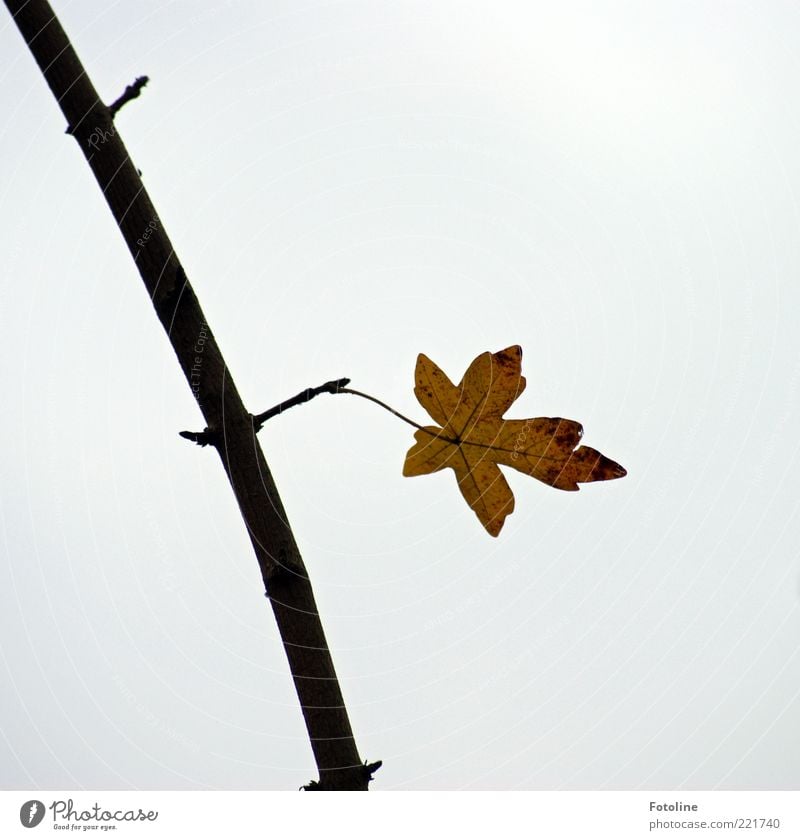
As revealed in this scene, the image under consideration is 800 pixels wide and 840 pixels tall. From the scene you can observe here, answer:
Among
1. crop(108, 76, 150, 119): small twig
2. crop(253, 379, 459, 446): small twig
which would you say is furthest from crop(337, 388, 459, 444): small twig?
crop(108, 76, 150, 119): small twig

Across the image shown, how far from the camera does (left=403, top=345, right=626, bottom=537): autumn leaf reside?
1.23 feet

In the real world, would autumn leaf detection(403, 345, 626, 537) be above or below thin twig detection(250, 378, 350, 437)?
above

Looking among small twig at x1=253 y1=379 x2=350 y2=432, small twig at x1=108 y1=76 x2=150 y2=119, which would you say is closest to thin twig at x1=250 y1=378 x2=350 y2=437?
small twig at x1=253 y1=379 x2=350 y2=432

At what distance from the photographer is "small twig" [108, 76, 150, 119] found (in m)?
0.35

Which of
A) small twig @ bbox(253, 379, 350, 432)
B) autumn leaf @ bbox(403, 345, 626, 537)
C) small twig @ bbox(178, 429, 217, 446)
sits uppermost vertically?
autumn leaf @ bbox(403, 345, 626, 537)

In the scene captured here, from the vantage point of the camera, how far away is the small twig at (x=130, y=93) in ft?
1.14

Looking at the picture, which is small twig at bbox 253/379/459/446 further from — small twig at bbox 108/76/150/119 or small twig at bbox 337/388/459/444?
small twig at bbox 108/76/150/119

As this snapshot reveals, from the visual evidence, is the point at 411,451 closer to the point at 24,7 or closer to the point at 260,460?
the point at 260,460

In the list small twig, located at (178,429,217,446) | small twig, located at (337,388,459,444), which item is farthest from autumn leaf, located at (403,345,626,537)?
small twig, located at (178,429,217,446)

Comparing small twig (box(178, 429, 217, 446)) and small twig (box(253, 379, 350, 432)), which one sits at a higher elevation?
small twig (box(253, 379, 350, 432))

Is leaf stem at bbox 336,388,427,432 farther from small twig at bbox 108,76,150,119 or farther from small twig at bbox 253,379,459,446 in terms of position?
small twig at bbox 108,76,150,119

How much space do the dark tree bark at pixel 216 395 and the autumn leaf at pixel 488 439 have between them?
10cm

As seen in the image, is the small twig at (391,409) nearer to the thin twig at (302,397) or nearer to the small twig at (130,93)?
the thin twig at (302,397)
